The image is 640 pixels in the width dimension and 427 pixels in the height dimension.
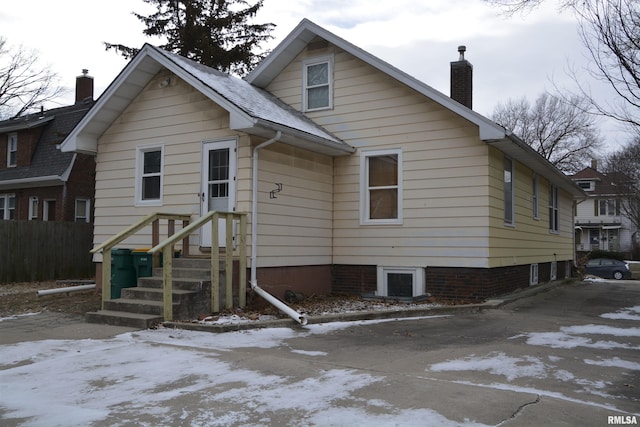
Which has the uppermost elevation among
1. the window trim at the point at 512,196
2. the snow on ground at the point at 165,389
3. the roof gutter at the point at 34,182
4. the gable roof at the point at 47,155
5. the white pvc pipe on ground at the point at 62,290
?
the gable roof at the point at 47,155

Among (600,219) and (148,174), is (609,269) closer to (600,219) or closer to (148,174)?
(600,219)

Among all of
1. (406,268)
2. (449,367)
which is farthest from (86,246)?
(449,367)

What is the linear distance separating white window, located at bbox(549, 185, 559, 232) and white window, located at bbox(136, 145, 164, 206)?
482 inches

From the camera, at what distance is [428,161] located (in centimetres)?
1199

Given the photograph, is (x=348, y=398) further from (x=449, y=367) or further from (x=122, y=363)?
(x=122, y=363)

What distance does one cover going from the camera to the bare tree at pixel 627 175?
1494 inches

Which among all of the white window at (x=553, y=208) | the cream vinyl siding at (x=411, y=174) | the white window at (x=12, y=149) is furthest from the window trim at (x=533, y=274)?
the white window at (x=12, y=149)

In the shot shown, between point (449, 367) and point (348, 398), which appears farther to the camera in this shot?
point (449, 367)

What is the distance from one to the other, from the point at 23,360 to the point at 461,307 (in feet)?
24.1

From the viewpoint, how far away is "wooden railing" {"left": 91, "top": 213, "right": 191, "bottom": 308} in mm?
9664

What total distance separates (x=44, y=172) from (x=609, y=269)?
1098 inches

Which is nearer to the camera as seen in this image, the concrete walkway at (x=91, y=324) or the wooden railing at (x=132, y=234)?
the concrete walkway at (x=91, y=324)

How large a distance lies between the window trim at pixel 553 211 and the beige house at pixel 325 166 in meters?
4.68

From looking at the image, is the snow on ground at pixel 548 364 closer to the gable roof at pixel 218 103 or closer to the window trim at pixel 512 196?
the window trim at pixel 512 196
